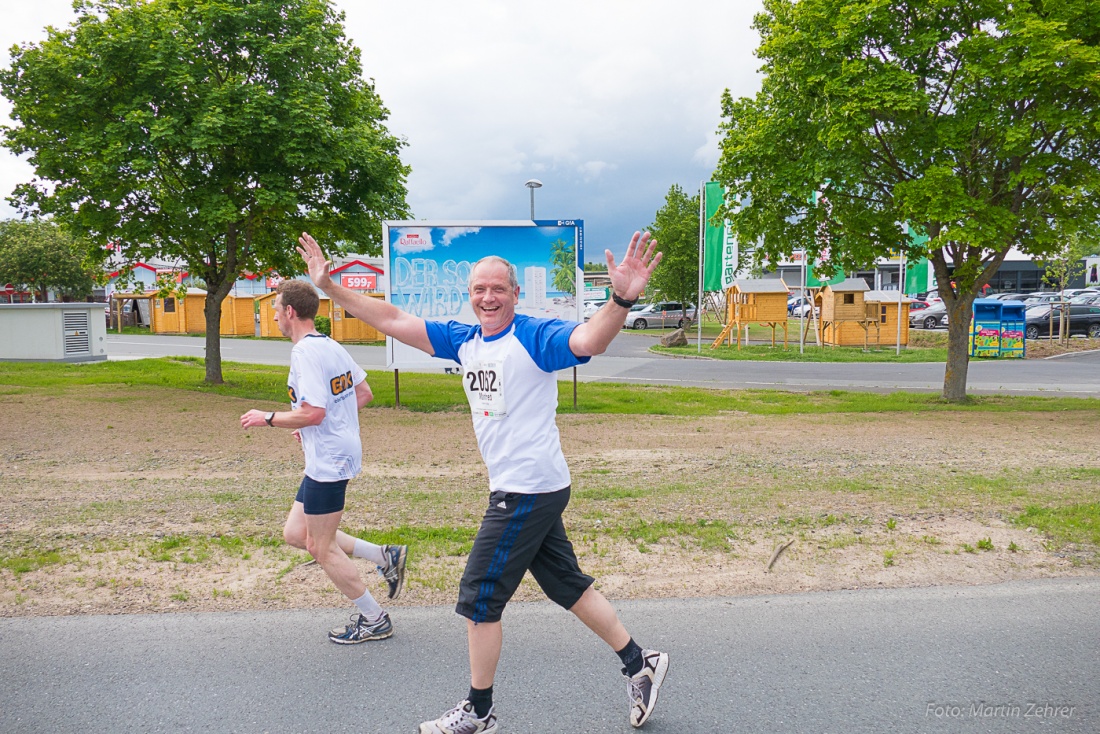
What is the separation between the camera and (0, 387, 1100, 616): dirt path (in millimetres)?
4805

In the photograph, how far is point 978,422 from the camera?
1159 cm

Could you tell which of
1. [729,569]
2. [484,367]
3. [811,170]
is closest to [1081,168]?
[811,170]

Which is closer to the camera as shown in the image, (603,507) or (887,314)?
(603,507)

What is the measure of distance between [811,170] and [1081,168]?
3811 millimetres

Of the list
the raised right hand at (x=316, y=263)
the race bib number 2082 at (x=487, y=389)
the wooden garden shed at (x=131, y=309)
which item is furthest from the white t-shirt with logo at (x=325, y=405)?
the wooden garden shed at (x=131, y=309)

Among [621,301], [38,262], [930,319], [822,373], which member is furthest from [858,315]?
[38,262]

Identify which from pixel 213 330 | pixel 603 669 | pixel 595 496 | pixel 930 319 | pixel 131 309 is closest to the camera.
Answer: pixel 603 669

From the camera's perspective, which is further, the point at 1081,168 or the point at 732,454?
the point at 1081,168

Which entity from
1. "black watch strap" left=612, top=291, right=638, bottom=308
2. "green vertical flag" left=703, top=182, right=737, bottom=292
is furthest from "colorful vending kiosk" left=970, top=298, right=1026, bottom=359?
"black watch strap" left=612, top=291, right=638, bottom=308

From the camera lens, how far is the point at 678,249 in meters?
39.9

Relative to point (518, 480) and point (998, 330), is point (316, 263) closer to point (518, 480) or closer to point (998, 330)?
point (518, 480)

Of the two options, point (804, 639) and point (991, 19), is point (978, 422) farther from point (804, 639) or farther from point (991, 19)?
point (804, 639)

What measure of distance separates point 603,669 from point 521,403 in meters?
1.41

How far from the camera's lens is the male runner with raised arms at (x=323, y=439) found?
12.6 ft
